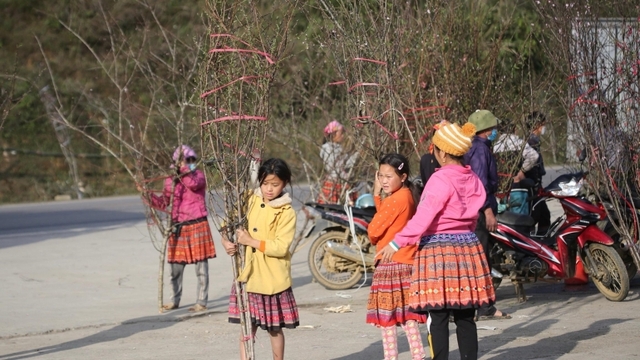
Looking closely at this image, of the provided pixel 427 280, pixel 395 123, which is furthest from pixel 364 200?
pixel 427 280

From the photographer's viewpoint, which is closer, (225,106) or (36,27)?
(225,106)

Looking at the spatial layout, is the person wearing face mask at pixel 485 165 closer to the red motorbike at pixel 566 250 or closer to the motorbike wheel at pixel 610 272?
the red motorbike at pixel 566 250

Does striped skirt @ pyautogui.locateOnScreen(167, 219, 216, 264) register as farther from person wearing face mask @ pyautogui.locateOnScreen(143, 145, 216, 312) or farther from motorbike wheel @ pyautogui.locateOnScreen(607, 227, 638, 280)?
motorbike wheel @ pyautogui.locateOnScreen(607, 227, 638, 280)

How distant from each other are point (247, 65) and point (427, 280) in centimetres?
164

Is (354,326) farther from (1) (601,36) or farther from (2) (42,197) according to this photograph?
(2) (42,197)

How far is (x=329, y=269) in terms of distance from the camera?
10492 mm

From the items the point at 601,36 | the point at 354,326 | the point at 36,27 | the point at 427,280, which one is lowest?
the point at 354,326

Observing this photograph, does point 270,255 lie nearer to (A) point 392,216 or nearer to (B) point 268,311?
(B) point 268,311

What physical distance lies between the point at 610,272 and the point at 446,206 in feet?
13.3

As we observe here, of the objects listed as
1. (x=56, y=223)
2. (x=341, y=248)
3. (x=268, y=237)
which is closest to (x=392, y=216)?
(x=268, y=237)

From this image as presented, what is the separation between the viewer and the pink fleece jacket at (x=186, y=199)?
9.48 m

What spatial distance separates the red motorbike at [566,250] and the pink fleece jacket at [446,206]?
11.2 ft

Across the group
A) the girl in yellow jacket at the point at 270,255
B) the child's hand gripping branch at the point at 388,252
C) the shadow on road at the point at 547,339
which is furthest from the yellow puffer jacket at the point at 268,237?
the shadow on road at the point at 547,339

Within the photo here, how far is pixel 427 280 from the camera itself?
558cm
